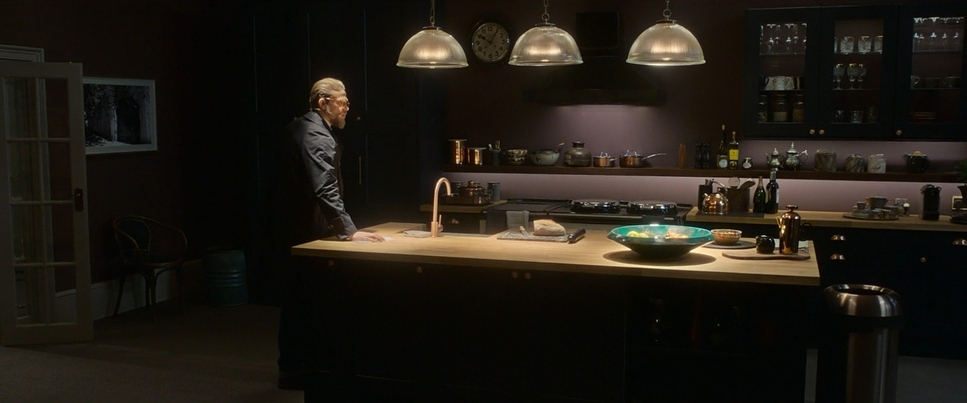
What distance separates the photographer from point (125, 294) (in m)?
6.76

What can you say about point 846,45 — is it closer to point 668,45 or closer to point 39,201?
point 668,45

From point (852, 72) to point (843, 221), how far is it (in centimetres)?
107

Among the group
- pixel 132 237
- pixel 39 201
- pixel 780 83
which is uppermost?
pixel 780 83

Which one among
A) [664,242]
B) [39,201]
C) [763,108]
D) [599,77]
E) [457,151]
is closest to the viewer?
[664,242]

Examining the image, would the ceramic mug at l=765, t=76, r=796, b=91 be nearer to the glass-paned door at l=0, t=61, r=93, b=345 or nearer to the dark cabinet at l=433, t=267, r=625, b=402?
the dark cabinet at l=433, t=267, r=625, b=402

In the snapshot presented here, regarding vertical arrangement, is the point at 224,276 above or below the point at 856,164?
below

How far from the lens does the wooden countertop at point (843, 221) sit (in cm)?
546

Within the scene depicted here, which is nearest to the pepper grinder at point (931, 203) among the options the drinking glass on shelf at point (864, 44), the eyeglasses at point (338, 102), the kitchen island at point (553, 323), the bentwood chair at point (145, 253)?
the drinking glass on shelf at point (864, 44)

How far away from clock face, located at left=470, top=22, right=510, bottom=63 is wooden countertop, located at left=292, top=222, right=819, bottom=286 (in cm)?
265

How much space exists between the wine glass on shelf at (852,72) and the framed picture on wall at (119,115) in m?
5.27

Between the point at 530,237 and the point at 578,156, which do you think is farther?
the point at 578,156

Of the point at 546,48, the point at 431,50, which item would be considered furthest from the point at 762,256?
the point at 431,50

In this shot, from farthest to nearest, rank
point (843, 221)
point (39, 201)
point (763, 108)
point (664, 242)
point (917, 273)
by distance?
point (763, 108) < point (39, 201) < point (843, 221) < point (917, 273) < point (664, 242)

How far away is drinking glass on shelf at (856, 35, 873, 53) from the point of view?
5.83m
